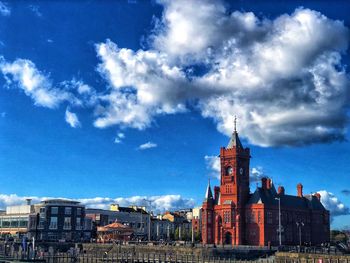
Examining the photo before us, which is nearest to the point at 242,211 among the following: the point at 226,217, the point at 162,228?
the point at 226,217

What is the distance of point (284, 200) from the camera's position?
12950cm

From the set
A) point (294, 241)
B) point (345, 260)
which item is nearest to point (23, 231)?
point (294, 241)

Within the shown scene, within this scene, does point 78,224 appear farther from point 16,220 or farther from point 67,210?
point 16,220

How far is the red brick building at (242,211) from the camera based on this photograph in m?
117

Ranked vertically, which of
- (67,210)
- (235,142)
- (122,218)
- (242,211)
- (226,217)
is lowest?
(226,217)

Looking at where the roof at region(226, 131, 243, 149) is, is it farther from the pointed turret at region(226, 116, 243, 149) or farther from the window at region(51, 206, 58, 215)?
the window at region(51, 206, 58, 215)

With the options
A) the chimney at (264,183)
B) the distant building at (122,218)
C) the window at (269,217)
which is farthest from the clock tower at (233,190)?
the distant building at (122,218)

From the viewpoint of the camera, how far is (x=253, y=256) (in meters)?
A: 93.9

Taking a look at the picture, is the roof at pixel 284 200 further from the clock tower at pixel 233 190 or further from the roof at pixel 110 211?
the roof at pixel 110 211

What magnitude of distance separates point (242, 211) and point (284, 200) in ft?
50.9

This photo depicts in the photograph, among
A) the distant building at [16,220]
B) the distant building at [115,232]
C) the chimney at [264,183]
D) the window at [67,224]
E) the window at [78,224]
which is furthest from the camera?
the distant building at [16,220]

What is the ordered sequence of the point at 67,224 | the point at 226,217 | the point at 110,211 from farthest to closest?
the point at 110,211 < the point at 67,224 < the point at 226,217

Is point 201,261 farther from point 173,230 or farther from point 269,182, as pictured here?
point 173,230

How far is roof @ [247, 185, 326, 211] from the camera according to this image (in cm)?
12006
